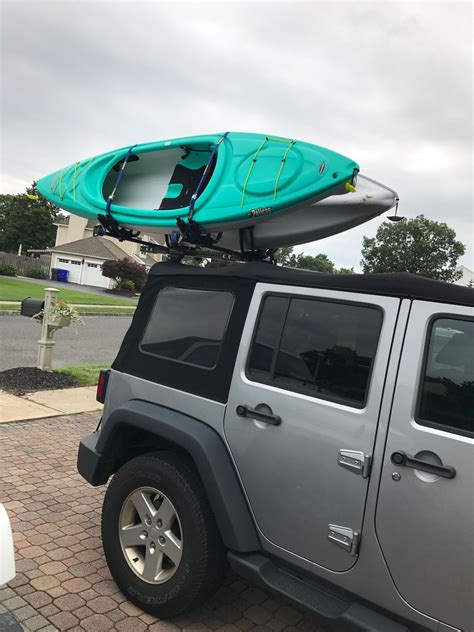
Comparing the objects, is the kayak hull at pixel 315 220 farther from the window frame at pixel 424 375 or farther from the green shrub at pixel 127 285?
the green shrub at pixel 127 285

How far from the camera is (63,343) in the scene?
492 inches

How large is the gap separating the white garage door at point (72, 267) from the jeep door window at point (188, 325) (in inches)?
1863

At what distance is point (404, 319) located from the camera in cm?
223

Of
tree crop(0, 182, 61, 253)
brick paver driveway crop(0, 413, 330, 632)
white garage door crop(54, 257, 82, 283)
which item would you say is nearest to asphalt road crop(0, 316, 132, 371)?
brick paver driveway crop(0, 413, 330, 632)

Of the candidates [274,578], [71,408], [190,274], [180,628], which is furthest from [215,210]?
[71,408]

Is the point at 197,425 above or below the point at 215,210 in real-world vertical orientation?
below

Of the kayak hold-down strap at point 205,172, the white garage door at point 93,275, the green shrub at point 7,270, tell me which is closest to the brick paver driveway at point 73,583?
the kayak hold-down strap at point 205,172

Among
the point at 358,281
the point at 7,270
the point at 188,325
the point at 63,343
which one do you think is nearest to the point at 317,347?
A: the point at 358,281

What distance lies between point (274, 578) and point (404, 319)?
1.35 metres

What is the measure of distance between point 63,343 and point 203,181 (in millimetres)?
9913

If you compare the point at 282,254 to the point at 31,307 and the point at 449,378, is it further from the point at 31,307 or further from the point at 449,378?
the point at 449,378

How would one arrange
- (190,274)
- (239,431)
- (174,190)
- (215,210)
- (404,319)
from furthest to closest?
(174,190), (215,210), (190,274), (239,431), (404,319)

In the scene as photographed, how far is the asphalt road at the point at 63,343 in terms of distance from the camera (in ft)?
33.0

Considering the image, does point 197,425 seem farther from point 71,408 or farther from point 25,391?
point 25,391
